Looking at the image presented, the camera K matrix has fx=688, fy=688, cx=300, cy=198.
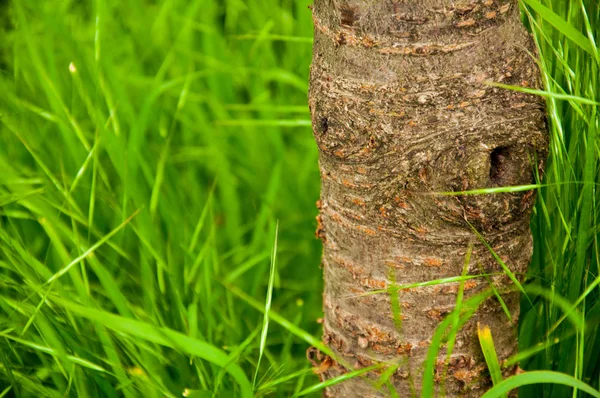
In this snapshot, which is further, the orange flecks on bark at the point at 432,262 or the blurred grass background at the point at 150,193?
the blurred grass background at the point at 150,193

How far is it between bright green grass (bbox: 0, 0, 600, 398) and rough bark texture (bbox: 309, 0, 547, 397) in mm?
58

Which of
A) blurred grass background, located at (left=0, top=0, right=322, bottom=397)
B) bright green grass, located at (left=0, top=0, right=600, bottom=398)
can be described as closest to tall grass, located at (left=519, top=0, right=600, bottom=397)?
bright green grass, located at (left=0, top=0, right=600, bottom=398)

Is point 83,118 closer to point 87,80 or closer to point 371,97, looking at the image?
point 87,80

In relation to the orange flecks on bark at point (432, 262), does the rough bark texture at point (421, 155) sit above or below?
above

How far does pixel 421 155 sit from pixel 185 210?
0.70 meters

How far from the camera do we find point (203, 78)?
1739mm

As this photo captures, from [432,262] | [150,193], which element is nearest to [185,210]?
[150,193]

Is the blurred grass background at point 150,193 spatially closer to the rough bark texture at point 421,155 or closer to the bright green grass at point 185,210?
the bright green grass at point 185,210

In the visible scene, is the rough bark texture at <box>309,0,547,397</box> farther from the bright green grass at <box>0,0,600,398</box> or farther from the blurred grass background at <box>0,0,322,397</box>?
the blurred grass background at <box>0,0,322,397</box>

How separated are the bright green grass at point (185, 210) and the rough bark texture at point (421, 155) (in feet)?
0.19

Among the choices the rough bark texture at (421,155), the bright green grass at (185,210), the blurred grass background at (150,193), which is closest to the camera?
the rough bark texture at (421,155)

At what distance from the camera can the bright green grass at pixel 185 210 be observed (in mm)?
840

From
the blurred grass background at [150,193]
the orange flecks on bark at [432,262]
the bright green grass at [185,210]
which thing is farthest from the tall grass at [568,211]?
the blurred grass background at [150,193]

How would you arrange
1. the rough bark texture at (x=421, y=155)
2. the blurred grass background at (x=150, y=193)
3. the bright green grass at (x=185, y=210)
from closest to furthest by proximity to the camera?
the rough bark texture at (x=421, y=155)
the bright green grass at (x=185, y=210)
the blurred grass background at (x=150, y=193)
